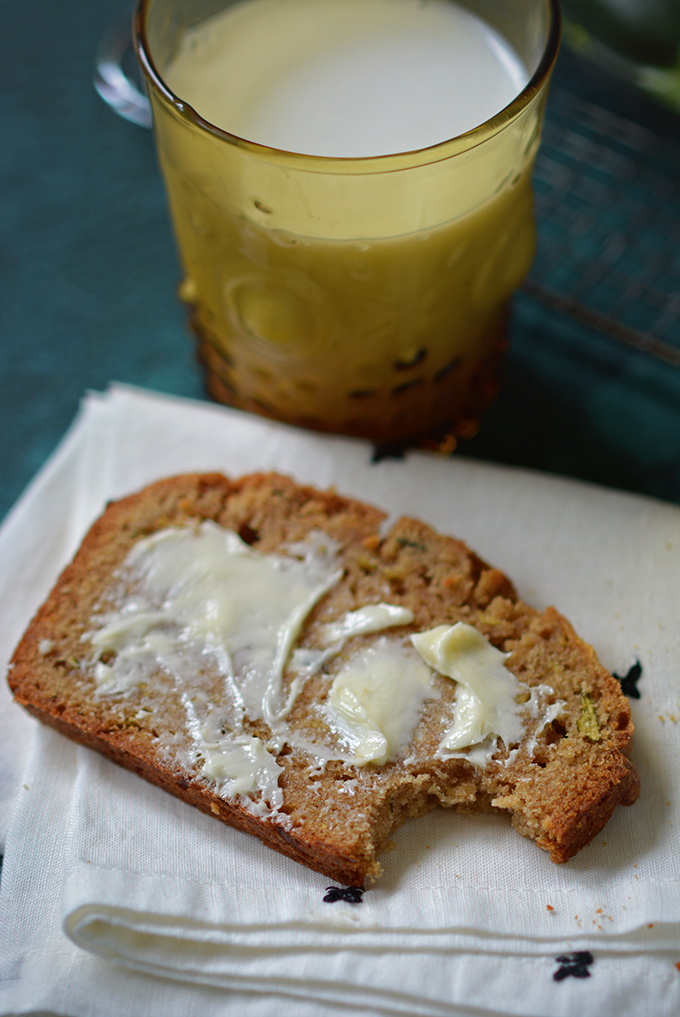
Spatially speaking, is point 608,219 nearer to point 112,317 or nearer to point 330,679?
point 112,317

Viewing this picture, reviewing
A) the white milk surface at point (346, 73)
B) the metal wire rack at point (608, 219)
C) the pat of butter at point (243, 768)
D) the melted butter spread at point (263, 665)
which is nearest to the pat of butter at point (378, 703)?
the melted butter spread at point (263, 665)

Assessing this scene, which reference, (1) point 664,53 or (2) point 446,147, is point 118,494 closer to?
(2) point 446,147

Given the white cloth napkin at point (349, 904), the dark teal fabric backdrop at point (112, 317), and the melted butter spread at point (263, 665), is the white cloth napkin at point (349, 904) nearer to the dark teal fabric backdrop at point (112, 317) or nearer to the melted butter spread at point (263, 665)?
the melted butter spread at point (263, 665)

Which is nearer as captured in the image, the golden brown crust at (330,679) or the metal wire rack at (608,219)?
the golden brown crust at (330,679)

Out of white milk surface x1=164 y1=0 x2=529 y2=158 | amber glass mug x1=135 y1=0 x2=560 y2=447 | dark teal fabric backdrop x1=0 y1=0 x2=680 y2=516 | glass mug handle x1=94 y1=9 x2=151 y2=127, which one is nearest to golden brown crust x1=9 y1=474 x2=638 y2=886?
amber glass mug x1=135 y1=0 x2=560 y2=447

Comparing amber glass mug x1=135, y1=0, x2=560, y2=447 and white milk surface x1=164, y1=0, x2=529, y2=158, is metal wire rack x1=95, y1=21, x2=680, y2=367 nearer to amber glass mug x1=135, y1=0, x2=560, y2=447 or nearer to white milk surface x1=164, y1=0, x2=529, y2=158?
amber glass mug x1=135, y1=0, x2=560, y2=447

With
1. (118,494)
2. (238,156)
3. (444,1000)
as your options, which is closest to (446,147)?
(238,156)
